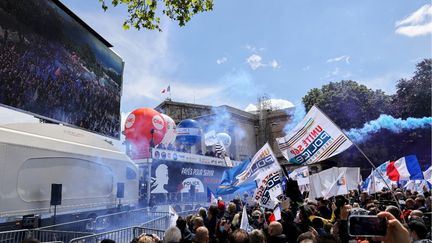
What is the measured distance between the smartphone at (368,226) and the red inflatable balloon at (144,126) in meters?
18.5

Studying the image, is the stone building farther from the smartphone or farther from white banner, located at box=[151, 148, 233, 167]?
the smartphone

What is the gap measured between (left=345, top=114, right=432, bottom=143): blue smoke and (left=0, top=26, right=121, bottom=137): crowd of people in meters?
23.8

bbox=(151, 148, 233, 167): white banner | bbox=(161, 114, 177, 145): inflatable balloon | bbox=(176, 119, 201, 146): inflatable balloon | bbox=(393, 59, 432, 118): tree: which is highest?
bbox=(393, 59, 432, 118): tree

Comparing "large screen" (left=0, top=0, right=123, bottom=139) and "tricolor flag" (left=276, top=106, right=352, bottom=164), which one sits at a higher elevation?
"large screen" (left=0, top=0, right=123, bottom=139)

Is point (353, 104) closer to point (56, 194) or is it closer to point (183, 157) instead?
point (183, 157)

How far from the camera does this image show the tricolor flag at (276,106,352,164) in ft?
22.1

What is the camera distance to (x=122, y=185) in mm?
15008

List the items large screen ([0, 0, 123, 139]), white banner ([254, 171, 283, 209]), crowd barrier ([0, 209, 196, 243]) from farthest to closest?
large screen ([0, 0, 123, 139]) < white banner ([254, 171, 283, 209]) < crowd barrier ([0, 209, 196, 243])

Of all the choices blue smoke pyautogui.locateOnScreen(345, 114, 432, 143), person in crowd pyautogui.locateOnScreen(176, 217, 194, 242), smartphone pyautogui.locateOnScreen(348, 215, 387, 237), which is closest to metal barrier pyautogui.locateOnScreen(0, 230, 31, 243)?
person in crowd pyautogui.locateOnScreen(176, 217, 194, 242)

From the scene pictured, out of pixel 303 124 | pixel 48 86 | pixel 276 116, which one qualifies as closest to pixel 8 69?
pixel 48 86

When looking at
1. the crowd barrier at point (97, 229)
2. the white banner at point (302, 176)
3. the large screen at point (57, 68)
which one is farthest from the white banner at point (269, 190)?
the large screen at point (57, 68)

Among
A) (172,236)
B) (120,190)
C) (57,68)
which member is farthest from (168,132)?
(172,236)

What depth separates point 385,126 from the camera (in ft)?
118

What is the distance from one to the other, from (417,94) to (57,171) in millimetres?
34886
